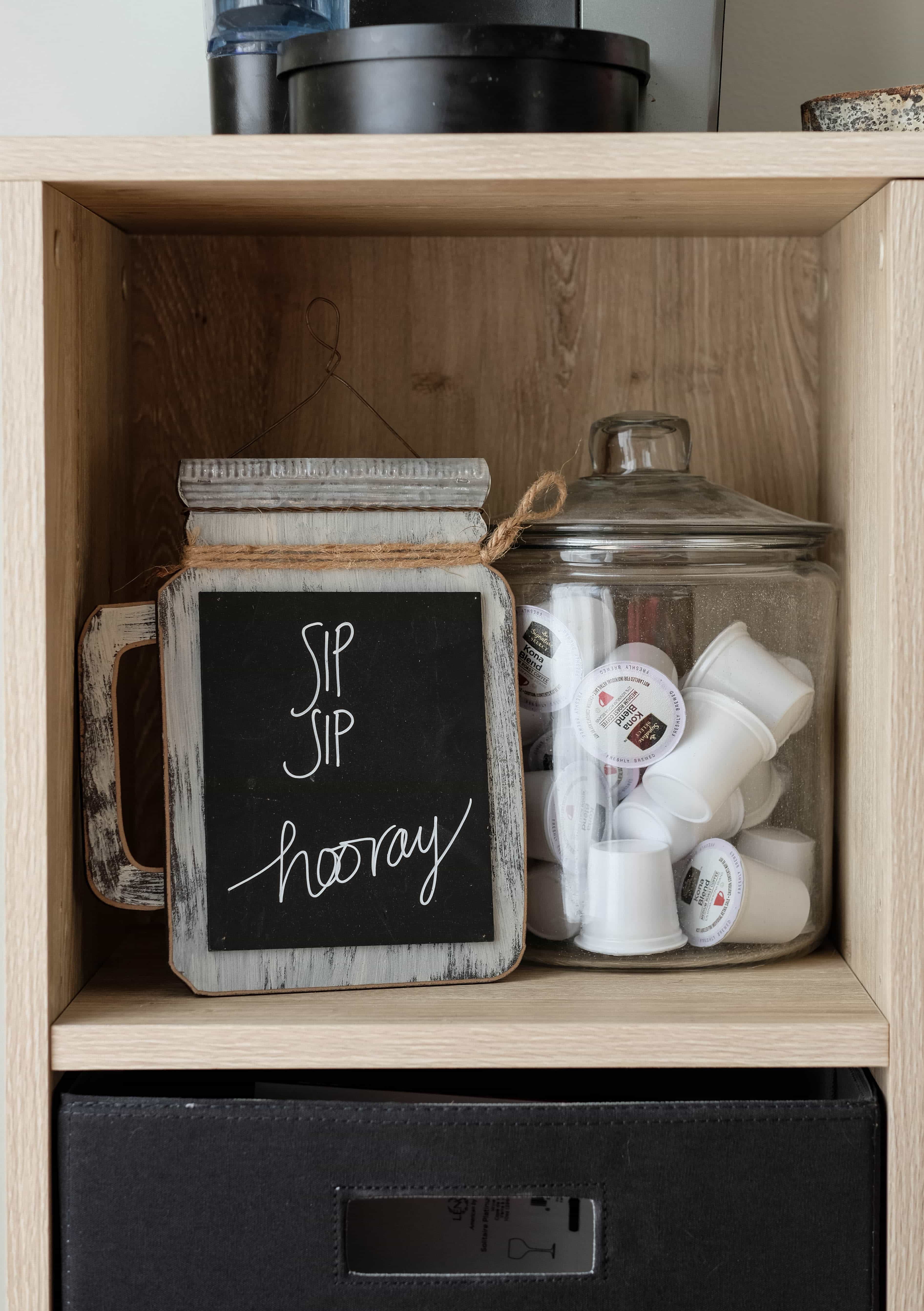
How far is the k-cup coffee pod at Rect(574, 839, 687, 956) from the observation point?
69 centimetres

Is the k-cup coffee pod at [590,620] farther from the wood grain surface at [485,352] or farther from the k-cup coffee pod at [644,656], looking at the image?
the wood grain surface at [485,352]

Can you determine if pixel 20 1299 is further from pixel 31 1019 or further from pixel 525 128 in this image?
pixel 525 128

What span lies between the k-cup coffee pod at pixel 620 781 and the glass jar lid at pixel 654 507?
14cm

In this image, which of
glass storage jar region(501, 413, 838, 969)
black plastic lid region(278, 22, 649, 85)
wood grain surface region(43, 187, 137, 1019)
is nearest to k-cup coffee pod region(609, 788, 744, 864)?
glass storage jar region(501, 413, 838, 969)

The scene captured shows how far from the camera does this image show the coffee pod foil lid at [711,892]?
0.70m

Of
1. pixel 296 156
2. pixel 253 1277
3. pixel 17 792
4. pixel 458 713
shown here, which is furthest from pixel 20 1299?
pixel 296 156

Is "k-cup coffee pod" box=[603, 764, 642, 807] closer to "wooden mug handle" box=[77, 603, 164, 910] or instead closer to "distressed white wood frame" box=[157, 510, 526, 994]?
"distressed white wood frame" box=[157, 510, 526, 994]

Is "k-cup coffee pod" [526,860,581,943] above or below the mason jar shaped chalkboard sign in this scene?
below

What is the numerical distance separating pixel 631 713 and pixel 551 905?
0.45 ft

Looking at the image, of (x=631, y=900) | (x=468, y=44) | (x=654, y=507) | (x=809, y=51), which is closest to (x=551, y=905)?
(x=631, y=900)

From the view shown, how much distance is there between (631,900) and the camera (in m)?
0.69

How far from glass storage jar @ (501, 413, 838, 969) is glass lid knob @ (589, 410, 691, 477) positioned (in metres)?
0.03

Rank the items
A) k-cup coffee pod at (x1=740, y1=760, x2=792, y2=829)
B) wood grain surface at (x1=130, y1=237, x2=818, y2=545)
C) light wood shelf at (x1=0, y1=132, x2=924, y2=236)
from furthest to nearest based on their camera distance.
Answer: wood grain surface at (x1=130, y1=237, x2=818, y2=545), k-cup coffee pod at (x1=740, y1=760, x2=792, y2=829), light wood shelf at (x1=0, y1=132, x2=924, y2=236)

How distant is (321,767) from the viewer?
2.25 ft
